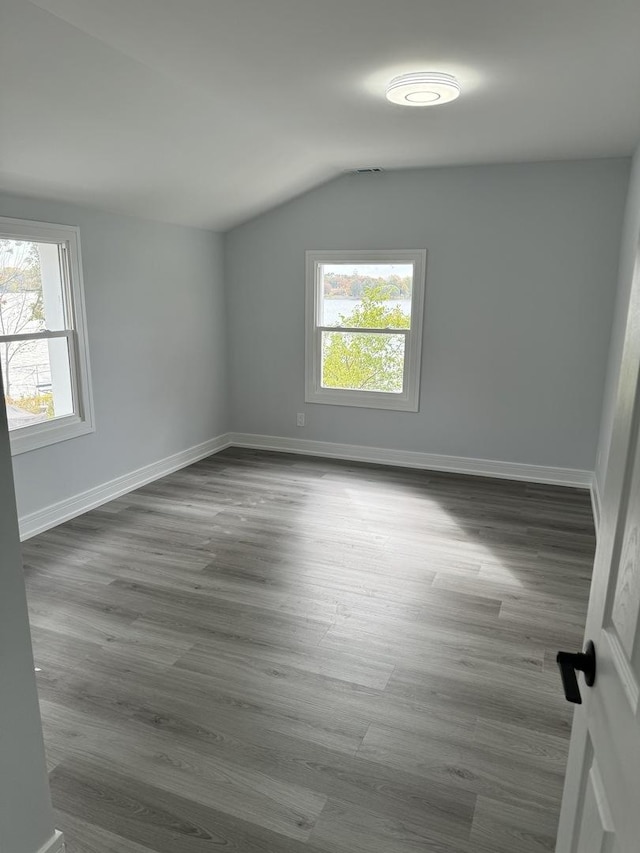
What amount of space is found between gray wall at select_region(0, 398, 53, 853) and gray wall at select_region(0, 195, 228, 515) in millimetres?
2383

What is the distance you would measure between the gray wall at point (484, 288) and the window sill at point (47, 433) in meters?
2.14

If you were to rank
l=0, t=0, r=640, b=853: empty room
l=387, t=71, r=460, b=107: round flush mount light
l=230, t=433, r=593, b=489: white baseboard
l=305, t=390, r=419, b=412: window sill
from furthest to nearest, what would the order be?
1. l=305, t=390, r=419, b=412: window sill
2. l=230, t=433, r=593, b=489: white baseboard
3. l=387, t=71, r=460, b=107: round flush mount light
4. l=0, t=0, r=640, b=853: empty room

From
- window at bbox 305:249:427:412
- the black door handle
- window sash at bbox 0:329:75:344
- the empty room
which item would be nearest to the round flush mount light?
the empty room

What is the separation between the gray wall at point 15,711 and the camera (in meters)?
1.48

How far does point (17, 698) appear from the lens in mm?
1526

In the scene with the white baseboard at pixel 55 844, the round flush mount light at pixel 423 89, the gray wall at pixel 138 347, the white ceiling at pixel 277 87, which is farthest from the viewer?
the gray wall at pixel 138 347

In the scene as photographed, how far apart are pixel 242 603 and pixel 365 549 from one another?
0.94 m

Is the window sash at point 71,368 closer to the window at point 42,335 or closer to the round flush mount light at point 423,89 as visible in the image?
the window at point 42,335

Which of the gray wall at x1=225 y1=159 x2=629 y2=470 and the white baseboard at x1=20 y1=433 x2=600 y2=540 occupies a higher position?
the gray wall at x1=225 y1=159 x2=629 y2=470

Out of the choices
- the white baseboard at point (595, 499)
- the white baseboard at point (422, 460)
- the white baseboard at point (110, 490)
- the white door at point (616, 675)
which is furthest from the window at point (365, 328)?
the white door at point (616, 675)

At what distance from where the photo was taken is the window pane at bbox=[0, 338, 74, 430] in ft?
12.0

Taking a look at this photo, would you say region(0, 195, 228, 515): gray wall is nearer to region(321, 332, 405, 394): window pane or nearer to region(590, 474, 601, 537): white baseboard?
region(321, 332, 405, 394): window pane

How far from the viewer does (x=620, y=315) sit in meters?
3.94

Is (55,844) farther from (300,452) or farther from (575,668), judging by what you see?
(300,452)
